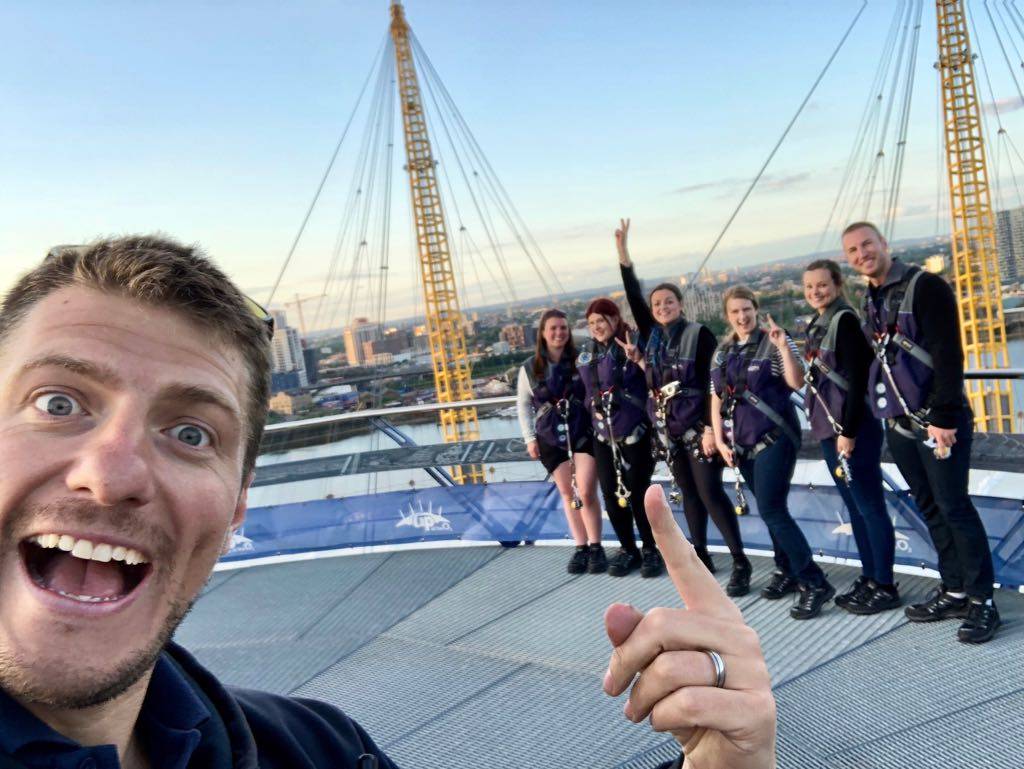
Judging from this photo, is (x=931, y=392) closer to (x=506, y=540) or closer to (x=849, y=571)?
(x=849, y=571)

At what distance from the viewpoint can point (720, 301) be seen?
3250mm

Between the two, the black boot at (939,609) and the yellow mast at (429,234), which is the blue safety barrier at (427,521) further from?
the yellow mast at (429,234)

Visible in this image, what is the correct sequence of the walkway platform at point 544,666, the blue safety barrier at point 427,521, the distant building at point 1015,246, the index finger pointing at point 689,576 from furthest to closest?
the distant building at point 1015,246
the blue safety barrier at point 427,521
the walkway platform at point 544,666
the index finger pointing at point 689,576

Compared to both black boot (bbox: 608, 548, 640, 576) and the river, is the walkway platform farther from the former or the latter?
the river

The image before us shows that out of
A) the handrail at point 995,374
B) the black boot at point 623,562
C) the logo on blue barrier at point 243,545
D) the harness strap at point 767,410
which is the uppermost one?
the handrail at point 995,374

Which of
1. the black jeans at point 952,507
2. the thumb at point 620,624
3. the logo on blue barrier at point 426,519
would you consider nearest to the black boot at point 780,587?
the black jeans at point 952,507

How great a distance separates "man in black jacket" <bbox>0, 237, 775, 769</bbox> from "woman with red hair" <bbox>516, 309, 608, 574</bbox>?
277cm

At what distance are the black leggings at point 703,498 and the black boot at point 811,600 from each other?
0.35 m

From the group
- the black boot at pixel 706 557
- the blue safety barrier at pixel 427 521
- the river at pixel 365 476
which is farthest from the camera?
the river at pixel 365 476

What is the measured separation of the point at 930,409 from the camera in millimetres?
2674

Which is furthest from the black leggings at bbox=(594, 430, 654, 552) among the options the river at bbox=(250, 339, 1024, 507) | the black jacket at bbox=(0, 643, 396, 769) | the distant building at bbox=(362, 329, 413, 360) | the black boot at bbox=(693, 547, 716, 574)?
the distant building at bbox=(362, 329, 413, 360)

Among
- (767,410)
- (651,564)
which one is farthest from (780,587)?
(767,410)

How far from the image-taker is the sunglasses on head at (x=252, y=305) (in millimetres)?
1012

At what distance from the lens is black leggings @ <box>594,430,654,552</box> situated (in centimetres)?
358
